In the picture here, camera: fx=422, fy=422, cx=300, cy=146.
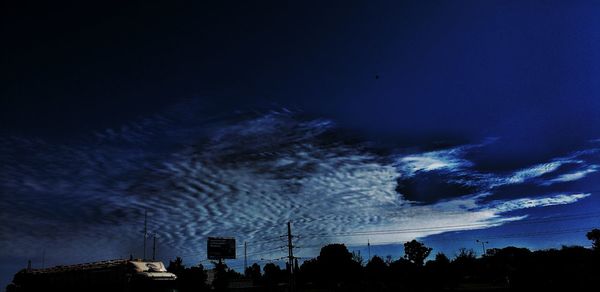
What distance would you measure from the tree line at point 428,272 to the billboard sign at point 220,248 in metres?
7.49

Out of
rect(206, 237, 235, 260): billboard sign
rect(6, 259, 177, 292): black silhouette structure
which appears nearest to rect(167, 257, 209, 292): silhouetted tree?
rect(206, 237, 235, 260): billboard sign

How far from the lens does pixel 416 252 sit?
168625 mm

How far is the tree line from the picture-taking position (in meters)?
58.8

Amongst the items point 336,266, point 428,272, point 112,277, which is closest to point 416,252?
point 336,266

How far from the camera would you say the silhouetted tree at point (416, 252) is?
167613 millimetres

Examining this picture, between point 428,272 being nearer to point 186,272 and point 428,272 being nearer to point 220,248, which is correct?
point 220,248

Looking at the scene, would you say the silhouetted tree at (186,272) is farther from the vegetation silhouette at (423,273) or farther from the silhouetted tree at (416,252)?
the silhouetted tree at (416,252)

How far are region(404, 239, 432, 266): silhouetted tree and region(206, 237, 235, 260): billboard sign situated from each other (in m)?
93.9

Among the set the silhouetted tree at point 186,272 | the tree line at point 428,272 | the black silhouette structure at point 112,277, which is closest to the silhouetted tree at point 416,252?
the tree line at point 428,272

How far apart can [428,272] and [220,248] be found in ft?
153

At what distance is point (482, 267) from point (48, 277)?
120577mm

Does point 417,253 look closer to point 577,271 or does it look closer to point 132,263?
point 577,271

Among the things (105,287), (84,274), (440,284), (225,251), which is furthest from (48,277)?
(440,284)

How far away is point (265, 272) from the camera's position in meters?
176
